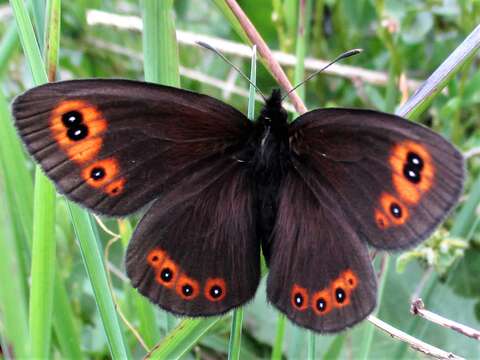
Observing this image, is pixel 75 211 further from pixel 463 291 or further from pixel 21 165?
pixel 463 291

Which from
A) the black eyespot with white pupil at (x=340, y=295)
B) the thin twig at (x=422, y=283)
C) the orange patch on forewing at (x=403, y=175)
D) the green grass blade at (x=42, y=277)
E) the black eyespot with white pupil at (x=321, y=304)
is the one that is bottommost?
the thin twig at (x=422, y=283)

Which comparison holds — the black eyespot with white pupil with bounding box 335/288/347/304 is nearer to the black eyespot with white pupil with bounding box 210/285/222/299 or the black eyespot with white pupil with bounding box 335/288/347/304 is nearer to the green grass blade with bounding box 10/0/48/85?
the black eyespot with white pupil with bounding box 210/285/222/299

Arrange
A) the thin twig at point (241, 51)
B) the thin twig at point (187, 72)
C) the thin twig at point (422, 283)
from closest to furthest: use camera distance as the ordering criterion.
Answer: the thin twig at point (422, 283)
the thin twig at point (241, 51)
the thin twig at point (187, 72)

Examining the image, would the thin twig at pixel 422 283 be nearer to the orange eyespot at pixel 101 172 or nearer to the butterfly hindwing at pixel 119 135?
the butterfly hindwing at pixel 119 135

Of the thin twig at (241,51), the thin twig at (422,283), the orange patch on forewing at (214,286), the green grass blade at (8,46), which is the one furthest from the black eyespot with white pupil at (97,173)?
the thin twig at (422,283)

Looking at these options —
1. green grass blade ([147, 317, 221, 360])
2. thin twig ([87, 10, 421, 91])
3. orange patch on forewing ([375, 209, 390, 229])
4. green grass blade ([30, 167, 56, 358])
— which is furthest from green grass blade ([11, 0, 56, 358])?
thin twig ([87, 10, 421, 91])

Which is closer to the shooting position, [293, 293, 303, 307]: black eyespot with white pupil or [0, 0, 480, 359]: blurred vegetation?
[293, 293, 303, 307]: black eyespot with white pupil

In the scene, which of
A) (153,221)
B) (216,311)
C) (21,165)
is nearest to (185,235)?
(153,221)
